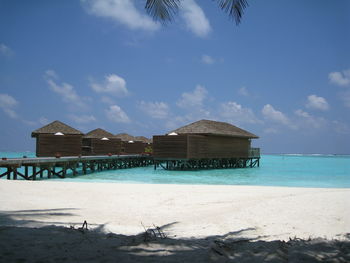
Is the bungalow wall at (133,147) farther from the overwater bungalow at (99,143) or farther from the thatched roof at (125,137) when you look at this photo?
the overwater bungalow at (99,143)

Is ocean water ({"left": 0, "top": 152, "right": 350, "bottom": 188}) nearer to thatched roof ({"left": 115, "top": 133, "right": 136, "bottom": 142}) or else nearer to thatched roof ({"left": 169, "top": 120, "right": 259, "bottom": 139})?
thatched roof ({"left": 169, "top": 120, "right": 259, "bottom": 139})

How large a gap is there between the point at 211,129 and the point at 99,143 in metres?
13.2

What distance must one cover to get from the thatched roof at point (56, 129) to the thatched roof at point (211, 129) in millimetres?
9226

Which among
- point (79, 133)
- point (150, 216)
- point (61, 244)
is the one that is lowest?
point (150, 216)

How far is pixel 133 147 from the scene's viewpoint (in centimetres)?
4350

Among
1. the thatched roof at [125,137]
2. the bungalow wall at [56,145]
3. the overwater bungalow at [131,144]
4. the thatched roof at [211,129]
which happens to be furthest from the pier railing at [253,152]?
the bungalow wall at [56,145]

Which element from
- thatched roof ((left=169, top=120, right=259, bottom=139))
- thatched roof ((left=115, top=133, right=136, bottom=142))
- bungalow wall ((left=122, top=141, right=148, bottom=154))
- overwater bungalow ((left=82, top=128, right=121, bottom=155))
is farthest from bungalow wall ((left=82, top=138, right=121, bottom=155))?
thatched roof ((left=169, top=120, right=259, bottom=139))

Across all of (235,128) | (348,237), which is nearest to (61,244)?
(348,237)

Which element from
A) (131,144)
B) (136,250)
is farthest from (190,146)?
(136,250)

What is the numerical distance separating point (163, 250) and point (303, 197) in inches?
321

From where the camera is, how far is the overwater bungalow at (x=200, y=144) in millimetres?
28312

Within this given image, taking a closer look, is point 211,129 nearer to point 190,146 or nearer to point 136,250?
point 190,146

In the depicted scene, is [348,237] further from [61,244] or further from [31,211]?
[31,211]

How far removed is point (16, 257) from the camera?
3.04 metres
